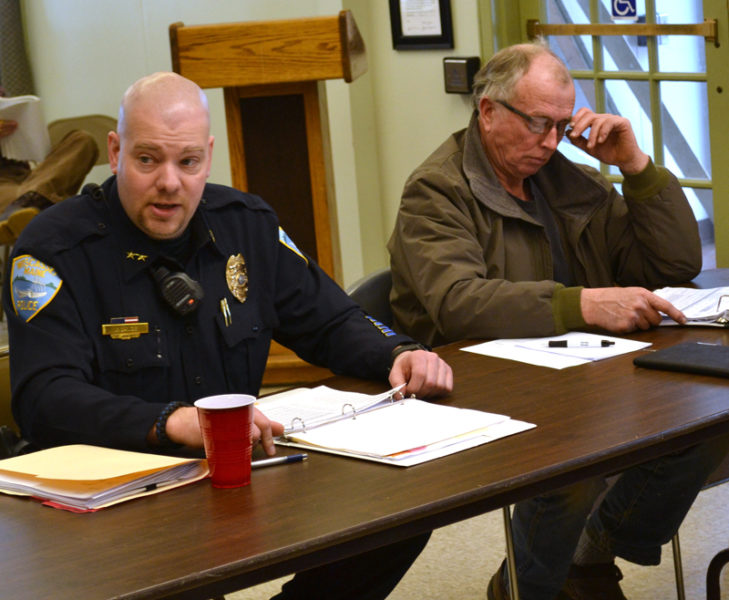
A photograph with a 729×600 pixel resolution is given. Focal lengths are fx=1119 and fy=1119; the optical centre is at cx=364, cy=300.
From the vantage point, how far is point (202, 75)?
12.9 feet

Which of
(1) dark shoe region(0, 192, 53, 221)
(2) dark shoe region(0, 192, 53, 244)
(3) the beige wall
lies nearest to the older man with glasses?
(3) the beige wall

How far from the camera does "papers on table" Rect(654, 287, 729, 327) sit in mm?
2340

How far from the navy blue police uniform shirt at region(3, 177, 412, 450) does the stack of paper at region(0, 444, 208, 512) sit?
13 centimetres

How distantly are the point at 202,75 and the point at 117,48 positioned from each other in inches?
112

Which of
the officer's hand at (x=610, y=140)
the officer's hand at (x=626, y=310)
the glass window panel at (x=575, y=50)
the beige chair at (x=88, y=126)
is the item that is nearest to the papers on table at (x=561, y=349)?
the officer's hand at (x=626, y=310)

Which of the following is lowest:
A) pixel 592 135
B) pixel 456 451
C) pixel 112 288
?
pixel 456 451

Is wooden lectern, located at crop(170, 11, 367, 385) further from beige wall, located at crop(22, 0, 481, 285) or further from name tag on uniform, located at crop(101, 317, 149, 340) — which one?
name tag on uniform, located at crop(101, 317, 149, 340)

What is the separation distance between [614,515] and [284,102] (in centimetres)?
221

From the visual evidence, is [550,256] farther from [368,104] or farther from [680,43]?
[368,104]

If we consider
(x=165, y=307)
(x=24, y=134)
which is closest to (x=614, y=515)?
(x=165, y=307)

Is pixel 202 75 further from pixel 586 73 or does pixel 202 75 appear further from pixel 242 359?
pixel 242 359

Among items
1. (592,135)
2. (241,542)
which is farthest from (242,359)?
(592,135)

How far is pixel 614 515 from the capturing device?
2484 mm

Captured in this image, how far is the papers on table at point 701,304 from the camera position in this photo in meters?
2.34
